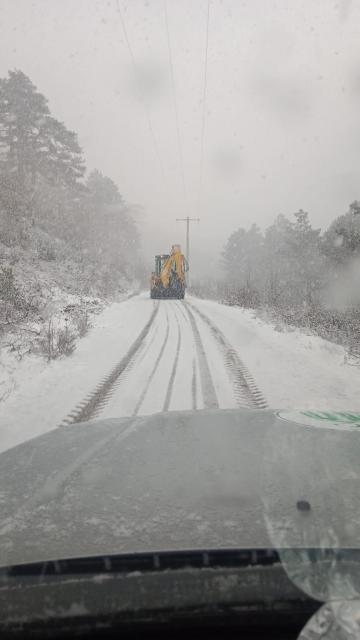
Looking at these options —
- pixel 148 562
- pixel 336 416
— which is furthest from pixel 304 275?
pixel 148 562

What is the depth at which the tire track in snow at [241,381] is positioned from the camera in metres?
5.54

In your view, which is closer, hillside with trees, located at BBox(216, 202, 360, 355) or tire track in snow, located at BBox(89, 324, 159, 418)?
tire track in snow, located at BBox(89, 324, 159, 418)

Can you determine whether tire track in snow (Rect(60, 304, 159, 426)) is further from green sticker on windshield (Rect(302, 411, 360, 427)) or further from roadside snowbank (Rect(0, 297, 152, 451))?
green sticker on windshield (Rect(302, 411, 360, 427))

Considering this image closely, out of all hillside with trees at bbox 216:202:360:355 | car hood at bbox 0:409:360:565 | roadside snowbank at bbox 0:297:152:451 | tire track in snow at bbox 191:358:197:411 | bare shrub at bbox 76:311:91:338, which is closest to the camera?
car hood at bbox 0:409:360:565

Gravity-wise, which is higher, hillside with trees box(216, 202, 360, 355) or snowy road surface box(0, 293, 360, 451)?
hillside with trees box(216, 202, 360, 355)

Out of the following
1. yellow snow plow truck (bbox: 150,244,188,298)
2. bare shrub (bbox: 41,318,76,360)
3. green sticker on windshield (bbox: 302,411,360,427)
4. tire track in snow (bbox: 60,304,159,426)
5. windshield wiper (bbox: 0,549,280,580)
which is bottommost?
tire track in snow (bbox: 60,304,159,426)

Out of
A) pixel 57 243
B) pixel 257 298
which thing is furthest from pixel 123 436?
pixel 57 243

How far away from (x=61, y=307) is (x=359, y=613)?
39.1 feet

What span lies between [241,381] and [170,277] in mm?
20954

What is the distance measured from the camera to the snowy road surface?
→ 536 cm

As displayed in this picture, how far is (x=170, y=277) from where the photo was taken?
27.1 meters

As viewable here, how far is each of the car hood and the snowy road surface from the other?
229 cm

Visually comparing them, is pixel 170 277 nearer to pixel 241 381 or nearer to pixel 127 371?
pixel 127 371

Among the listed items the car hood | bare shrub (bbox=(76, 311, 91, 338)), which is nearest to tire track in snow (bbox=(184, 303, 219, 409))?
the car hood
